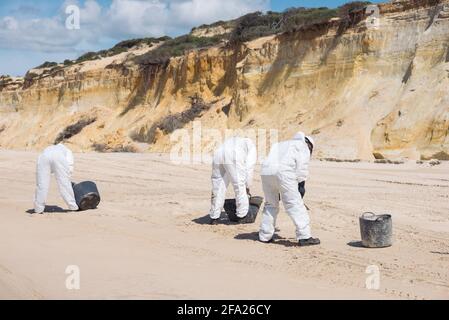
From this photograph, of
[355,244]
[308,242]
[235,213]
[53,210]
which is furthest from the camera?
[53,210]

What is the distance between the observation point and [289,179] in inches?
279

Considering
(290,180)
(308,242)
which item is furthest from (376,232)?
(290,180)

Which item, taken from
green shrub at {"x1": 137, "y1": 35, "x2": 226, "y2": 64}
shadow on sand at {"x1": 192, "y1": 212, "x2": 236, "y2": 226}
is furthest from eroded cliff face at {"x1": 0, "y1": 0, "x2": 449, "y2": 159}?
shadow on sand at {"x1": 192, "y1": 212, "x2": 236, "y2": 226}

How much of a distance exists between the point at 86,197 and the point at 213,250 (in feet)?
13.0

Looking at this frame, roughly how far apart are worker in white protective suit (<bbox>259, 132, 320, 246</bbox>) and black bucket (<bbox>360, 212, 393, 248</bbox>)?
0.59 meters

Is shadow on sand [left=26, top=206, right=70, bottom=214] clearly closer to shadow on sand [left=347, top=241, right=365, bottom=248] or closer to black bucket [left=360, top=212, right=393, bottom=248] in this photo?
shadow on sand [left=347, top=241, right=365, bottom=248]

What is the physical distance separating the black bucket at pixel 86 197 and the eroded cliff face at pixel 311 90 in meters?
9.90

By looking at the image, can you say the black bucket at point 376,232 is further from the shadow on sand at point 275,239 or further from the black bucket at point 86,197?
the black bucket at point 86,197

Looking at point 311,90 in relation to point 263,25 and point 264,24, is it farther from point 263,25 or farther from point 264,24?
point 264,24

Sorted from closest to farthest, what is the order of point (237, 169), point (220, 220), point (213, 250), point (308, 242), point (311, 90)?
point (213, 250), point (308, 242), point (237, 169), point (220, 220), point (311, 90)

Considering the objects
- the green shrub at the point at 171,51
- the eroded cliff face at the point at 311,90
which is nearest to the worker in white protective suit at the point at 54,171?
the eroded cliff face at the point at 311,90

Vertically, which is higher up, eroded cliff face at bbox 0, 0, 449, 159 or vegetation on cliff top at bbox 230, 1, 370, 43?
vegetation on cliff top at bbox 230, 1, 370, 43

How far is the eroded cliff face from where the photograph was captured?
1883 centimetres

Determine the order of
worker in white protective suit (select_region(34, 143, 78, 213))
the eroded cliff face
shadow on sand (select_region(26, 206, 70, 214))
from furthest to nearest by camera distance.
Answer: the eroded cliff face
shadow on sand (select_region(26, 206, 70, 214))
worker in white protective suit (select_region(34, 143, 78, 213))
